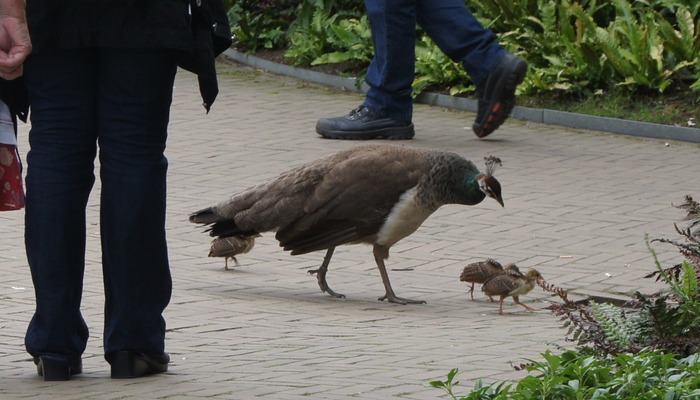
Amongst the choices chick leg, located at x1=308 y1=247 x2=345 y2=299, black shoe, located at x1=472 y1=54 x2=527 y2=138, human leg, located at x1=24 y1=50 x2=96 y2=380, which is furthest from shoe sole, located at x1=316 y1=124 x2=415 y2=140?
human leg, located at x1=24 y1=50 x2=96 y2=380

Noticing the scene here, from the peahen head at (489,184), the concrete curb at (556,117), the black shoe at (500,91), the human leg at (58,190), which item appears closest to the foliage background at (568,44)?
the concrete curb at (556,117)

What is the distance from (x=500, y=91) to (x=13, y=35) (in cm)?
635

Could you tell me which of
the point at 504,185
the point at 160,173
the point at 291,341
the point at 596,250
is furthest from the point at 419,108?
the point at 160,173

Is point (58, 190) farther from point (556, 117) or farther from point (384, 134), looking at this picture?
point (556, 117)

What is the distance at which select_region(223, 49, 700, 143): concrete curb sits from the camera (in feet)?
36.3

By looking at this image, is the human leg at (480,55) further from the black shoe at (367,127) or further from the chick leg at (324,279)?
the chick leg at (324,279)

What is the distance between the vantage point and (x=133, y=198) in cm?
476

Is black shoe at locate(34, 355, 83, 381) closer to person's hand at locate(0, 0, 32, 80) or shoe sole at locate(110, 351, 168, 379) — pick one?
shoe sole at locate(110, 351, 168, 379)

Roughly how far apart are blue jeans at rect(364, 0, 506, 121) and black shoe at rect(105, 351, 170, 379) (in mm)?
6068

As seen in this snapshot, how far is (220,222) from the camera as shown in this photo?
23.9 ft

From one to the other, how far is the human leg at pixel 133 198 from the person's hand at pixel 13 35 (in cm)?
31

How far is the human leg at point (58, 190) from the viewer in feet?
15.5

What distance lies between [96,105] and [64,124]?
0.13 m

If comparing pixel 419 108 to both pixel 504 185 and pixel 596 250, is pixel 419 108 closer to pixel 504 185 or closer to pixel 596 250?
pixel 504 185
